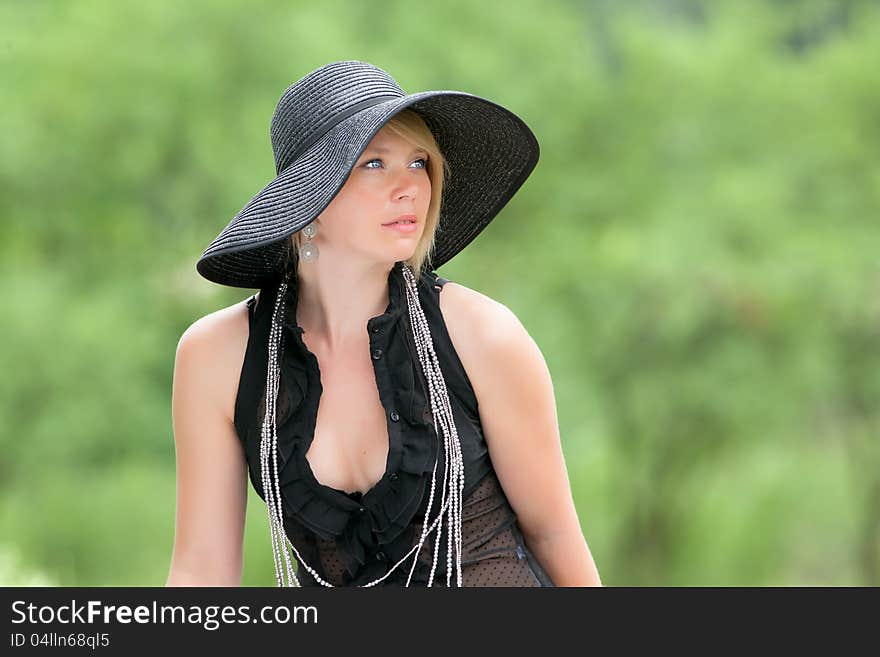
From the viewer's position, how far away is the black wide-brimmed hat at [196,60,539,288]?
5.41 ft

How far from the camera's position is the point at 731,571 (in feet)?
34.6

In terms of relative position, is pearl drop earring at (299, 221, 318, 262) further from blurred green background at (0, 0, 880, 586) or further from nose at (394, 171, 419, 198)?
blurred green background at (0, 0, 880, 586)

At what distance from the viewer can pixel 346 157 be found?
1623 mm

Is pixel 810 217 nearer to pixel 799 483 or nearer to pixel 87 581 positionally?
pixel 799 483

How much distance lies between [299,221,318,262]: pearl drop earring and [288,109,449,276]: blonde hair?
0.04 ft

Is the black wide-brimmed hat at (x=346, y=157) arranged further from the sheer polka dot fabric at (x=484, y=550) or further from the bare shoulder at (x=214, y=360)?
the sheer polka dot fabric at (x=484, y=550)

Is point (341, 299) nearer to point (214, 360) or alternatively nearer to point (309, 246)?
point (309, 246)

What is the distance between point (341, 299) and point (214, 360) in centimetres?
22

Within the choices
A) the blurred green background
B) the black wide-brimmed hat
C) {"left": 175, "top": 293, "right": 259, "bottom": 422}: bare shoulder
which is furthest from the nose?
the blurred green background

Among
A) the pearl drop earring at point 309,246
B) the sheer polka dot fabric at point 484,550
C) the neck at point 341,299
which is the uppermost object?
the pearl drop earring at point 309,246

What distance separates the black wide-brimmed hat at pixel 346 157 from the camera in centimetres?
165

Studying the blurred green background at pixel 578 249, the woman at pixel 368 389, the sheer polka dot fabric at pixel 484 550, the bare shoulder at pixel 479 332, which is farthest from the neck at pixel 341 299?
the blurred green background at pixel 578 249

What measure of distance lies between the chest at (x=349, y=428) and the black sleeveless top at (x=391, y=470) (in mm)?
20

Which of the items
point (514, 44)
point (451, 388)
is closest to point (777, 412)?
point (514, 44)
